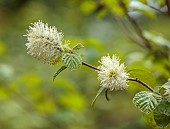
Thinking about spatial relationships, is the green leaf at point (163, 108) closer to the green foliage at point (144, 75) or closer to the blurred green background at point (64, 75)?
the green foliage at point (144, 75)

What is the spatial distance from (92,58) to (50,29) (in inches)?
34.2

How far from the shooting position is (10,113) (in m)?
2.76

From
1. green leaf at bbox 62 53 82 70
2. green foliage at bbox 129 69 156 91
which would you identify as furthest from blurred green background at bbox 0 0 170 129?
green leaf at bbox 62 53 82 70

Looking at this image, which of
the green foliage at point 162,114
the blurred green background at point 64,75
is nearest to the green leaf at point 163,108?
the green foliage at point 162,114

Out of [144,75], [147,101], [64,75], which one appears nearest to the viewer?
[147,101]

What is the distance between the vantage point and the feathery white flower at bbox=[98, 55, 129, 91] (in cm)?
67

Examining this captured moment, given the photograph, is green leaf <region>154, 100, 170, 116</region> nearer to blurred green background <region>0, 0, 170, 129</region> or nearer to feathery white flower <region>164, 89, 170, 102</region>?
feathery white flower <region>164, 89, 170, 102</region>

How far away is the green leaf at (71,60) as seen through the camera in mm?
669

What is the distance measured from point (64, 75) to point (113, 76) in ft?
7.99

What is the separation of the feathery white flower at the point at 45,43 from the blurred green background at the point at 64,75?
2.26 feet

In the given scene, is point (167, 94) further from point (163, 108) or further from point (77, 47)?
point (77, 47)

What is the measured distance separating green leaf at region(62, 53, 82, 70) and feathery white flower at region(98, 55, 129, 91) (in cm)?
4

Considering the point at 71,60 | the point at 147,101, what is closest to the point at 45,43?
the point at 71,60

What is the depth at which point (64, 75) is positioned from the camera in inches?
122
